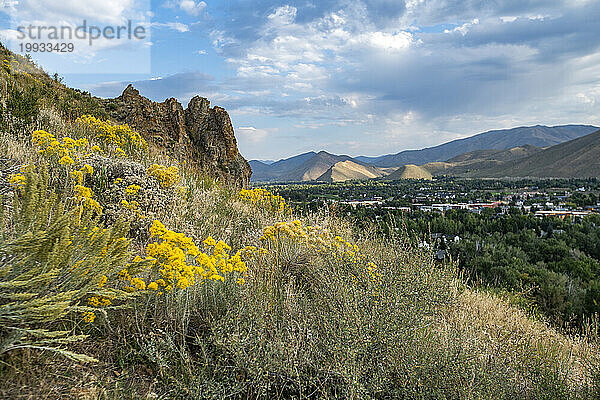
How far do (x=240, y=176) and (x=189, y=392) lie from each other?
10.8 meters

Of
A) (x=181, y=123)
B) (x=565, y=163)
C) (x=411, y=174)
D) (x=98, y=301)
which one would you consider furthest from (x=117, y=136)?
(x=411, y=174)

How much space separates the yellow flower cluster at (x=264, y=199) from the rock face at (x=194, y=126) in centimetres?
485

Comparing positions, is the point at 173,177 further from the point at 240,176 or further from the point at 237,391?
the point at 240,176

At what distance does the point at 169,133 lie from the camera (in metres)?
12.8

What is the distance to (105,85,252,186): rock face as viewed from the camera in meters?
12.3

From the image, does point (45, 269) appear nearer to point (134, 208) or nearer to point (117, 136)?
point (134, 208)

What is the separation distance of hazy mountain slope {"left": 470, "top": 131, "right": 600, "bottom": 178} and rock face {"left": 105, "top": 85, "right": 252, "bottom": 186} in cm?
8691

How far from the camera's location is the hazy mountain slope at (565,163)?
253ft

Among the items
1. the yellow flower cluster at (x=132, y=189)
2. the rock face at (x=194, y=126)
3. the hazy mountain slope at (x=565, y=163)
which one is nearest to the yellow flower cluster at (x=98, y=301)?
the yellow flower cluster at (x=132, y=189)

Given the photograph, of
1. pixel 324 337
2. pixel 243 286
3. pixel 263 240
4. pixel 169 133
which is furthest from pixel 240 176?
pixel 324 337

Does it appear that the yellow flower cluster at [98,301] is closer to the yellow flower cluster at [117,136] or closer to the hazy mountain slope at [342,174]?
the yellow flower cluster at [117,136]

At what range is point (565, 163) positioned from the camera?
83375 millimetres

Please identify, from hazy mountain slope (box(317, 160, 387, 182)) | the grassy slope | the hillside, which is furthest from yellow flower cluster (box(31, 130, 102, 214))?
Answer: hazy mountain slope (box(317, 160, 387, 182))

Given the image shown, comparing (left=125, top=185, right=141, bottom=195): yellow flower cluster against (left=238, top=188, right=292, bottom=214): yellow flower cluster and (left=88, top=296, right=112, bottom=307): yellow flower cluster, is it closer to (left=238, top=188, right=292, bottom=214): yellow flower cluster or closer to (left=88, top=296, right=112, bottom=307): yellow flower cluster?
(left=88, top=296, right=112, bottom=307): yellow flower cluster
